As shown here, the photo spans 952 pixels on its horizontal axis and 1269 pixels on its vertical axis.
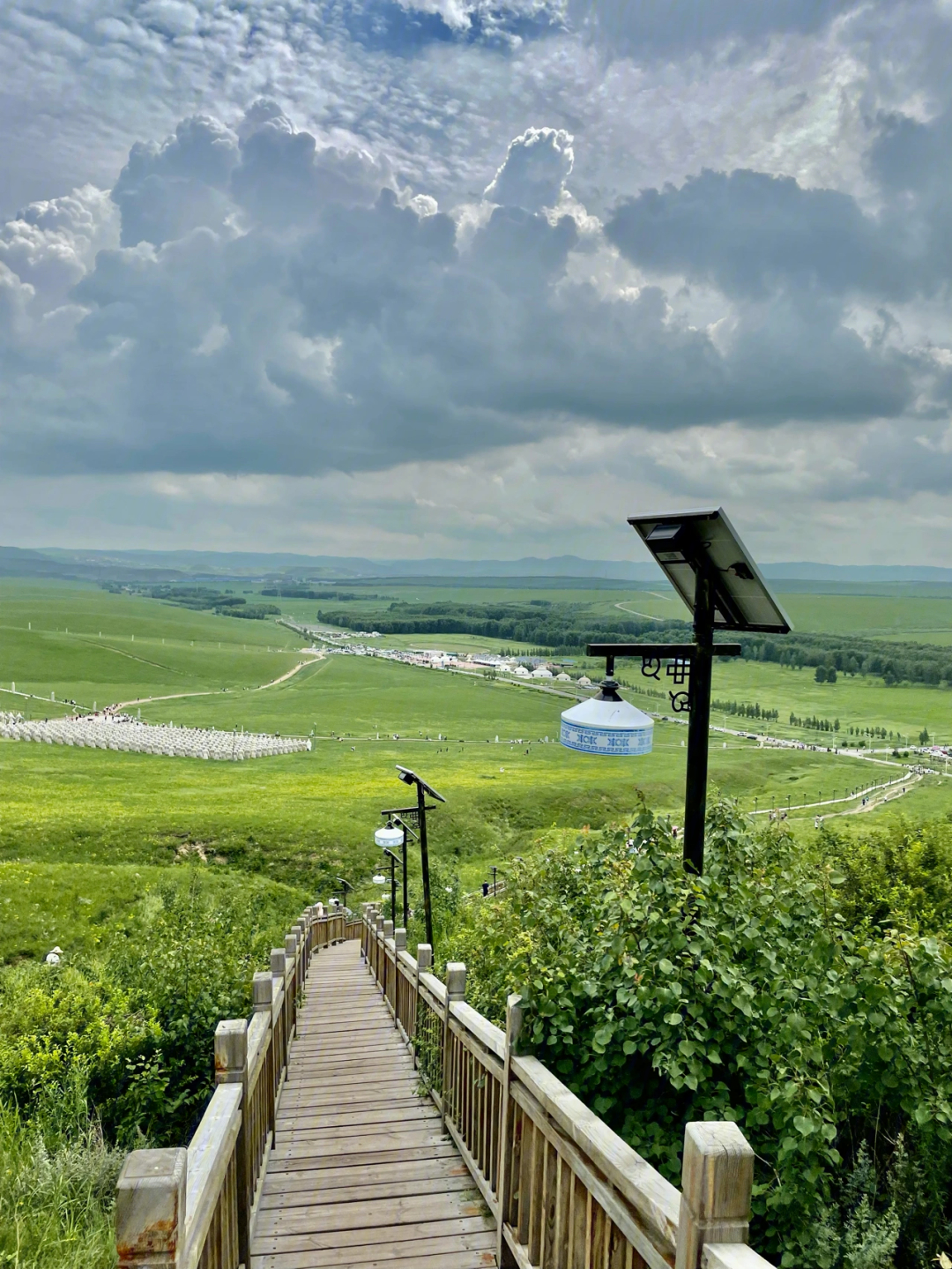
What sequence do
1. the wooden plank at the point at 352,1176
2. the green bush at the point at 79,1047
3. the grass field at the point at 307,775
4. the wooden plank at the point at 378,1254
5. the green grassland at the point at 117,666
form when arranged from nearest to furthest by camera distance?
the wooden plank at the point at 378,1254 < the wooden plank at the point at 352,1176 < the green bush at the point at 79,1047 < the grass field at the point at 307,775 < the green grassland at the point at 117,666

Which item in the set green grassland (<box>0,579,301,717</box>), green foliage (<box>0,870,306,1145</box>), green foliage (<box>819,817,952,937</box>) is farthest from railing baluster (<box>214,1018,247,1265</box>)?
green grassland (<box>0,579,301,717</box>)

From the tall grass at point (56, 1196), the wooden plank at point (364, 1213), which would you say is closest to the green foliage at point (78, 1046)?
the tall grass at point (56, 1196)

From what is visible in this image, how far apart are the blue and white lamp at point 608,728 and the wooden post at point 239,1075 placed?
2078mm

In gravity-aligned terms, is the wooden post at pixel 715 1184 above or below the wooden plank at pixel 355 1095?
above

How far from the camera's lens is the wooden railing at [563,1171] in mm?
1678

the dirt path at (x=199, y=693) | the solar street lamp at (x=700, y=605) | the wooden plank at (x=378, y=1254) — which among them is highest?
the solar street lamp at (x=700, y=605)

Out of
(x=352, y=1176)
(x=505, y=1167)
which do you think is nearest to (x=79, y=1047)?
(x=352, y=1176)

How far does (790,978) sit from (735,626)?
71.2 inches

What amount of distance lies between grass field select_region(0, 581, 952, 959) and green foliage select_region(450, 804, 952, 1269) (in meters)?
0.91

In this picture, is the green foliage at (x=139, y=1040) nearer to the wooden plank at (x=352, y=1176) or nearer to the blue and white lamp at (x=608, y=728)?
the wooden plank at (x=352, y=1176)

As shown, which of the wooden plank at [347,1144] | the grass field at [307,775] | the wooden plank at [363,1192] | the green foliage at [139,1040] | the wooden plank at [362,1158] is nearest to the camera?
the wooden plank at [363,1192]

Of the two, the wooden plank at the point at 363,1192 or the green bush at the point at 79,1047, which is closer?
the wooden plank at the point at 363,1192

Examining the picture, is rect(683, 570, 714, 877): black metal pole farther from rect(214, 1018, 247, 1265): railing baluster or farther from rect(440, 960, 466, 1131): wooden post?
rect(214, 1018, 247, 1265): railing baluster

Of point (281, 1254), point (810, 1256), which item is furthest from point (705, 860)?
point (281, 1254)
